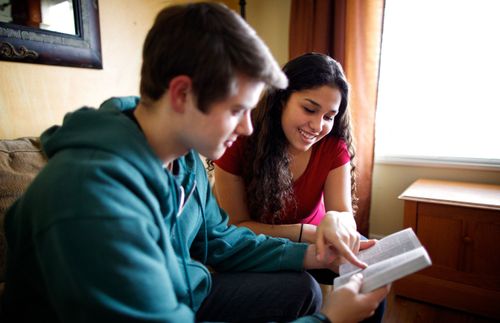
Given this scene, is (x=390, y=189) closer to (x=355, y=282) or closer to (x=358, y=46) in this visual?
(x=358, y=46)

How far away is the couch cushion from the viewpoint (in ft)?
3.05

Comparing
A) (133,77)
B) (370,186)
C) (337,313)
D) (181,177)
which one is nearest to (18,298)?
(181,177)

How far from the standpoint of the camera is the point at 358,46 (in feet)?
6.69

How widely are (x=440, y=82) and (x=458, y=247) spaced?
3.42 ft

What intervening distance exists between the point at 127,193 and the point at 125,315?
0.18m

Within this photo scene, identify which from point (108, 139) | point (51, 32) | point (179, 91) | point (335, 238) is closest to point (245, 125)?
point (179, 91)

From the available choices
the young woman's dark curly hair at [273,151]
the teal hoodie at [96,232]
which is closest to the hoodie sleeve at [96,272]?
the teal hoodie at [96,232]

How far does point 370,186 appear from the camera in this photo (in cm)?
215

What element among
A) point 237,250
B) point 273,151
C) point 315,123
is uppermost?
point 315,123

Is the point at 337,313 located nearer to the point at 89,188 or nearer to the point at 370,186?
the point at 89,188

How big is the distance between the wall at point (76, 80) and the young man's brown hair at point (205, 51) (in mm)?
1032

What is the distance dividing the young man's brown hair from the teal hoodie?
0.13 metres

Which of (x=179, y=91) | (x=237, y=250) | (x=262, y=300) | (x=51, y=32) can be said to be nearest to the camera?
(x=179, y=91)

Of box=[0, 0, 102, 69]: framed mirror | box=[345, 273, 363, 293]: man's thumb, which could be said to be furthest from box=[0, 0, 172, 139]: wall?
box=[345, 273, 363, 293]: man's thumb
